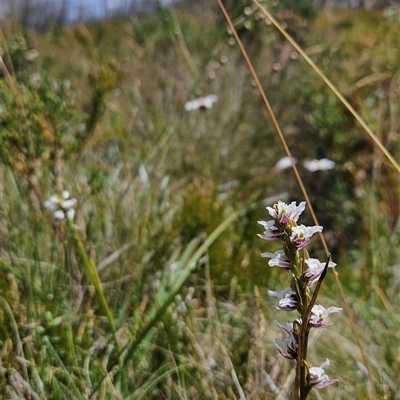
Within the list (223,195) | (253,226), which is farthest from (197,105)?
(253,226)

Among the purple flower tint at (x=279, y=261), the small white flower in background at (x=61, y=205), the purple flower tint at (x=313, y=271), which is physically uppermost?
the purple flower tint at (x=279, y=261)

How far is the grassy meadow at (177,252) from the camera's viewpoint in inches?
47.9

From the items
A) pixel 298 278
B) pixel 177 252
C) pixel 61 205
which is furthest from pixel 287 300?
pixel 177 252

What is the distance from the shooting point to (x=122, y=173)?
240 centimetres

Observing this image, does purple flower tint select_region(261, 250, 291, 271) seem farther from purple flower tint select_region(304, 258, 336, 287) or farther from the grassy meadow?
the grassy meadow

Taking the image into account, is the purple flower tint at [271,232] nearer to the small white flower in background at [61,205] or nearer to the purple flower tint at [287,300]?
the purple flower tint at [287,300]

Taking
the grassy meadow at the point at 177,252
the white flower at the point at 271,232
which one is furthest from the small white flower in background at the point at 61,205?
the white flower at the point at 271,232

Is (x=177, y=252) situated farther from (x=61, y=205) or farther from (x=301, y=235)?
(x=301, y=235)

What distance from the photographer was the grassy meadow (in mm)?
1218

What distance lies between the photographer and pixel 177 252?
1.78 m

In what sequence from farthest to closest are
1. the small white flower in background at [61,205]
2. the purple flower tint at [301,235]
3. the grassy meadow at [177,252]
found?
the small white flower in background at [61,205]
the grassy meadow at [177,252]
the purple flower tint at [301,235]

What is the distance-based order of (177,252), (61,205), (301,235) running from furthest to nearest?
(177,252), (61,205), (301,235)

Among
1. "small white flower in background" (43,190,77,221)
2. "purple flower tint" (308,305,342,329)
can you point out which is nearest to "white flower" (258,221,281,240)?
"purple flower tint" (308,305,342,329)

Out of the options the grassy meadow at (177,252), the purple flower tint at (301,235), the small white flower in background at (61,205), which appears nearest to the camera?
the purple flower tint at (301,235)
